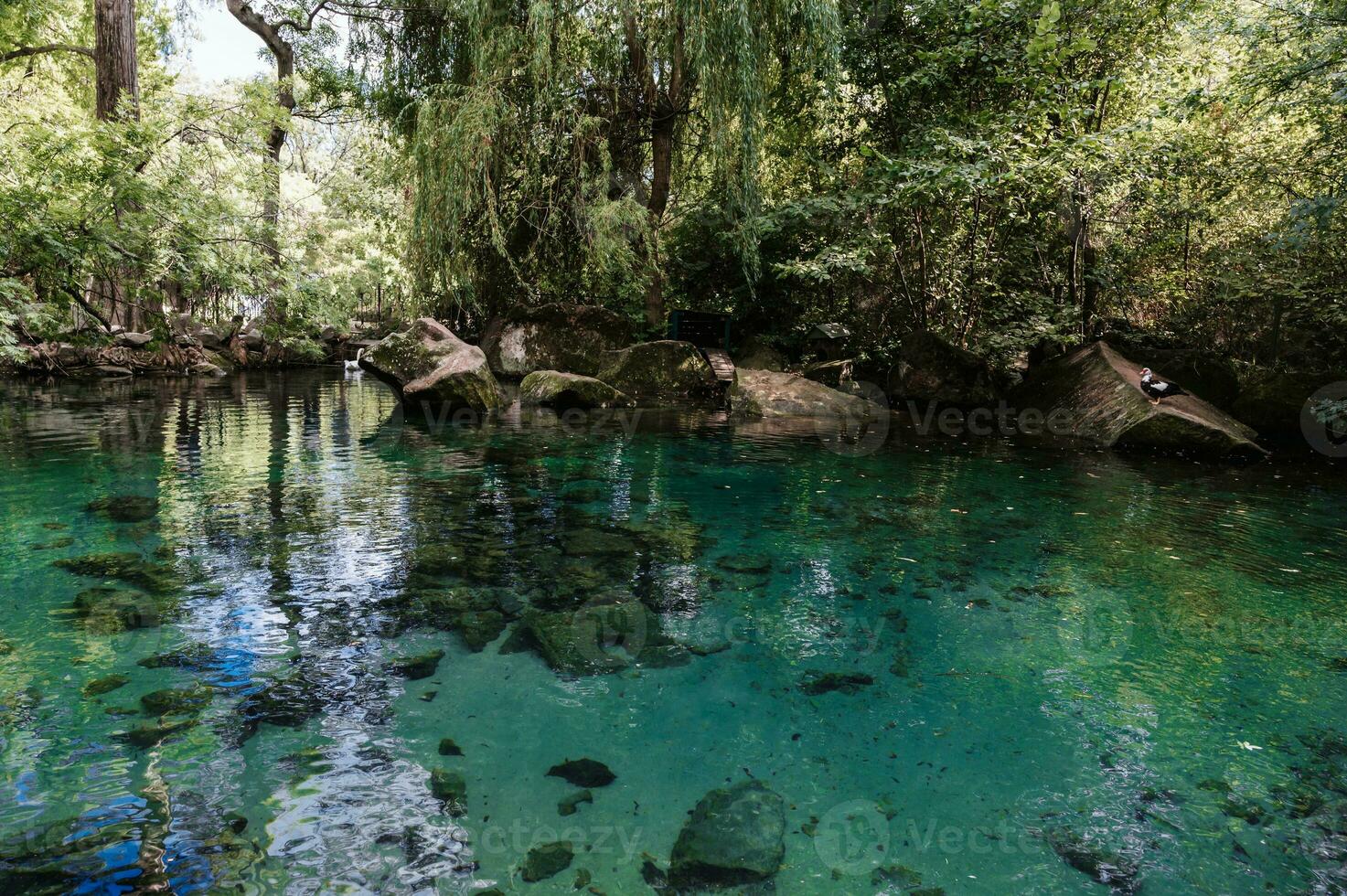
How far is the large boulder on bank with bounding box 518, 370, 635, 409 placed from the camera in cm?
1279

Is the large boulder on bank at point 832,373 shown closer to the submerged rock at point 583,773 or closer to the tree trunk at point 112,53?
the tree trunk at point 112,53

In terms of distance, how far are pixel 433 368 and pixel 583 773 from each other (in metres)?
10.4

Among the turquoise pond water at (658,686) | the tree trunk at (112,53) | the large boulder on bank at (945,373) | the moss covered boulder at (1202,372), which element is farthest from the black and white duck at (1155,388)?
the tree trunk at (112,53)

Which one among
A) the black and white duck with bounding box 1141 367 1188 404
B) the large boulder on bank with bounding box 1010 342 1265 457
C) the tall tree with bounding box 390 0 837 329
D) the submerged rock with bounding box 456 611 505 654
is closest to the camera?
the submerged rock with bounding box 456 611 505 654

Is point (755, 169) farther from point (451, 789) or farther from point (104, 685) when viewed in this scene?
point (451, 789)

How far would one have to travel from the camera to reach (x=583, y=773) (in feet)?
8.73

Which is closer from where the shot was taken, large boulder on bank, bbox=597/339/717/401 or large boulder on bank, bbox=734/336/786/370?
large boulder on bank, bbox=597/339/717/401

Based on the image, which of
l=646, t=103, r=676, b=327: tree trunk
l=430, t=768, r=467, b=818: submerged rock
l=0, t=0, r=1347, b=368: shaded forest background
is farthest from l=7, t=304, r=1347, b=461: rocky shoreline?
l=430, t=768, r=467, b=818: submerged rock

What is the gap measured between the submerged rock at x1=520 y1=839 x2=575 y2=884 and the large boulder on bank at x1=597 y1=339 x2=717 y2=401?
12338 mm

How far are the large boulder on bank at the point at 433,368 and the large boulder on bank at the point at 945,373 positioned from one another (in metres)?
7.59

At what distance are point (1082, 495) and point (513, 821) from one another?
6.57 m

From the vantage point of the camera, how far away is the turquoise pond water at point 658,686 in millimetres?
2256

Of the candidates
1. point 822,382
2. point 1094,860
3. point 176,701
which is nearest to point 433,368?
point 822,382

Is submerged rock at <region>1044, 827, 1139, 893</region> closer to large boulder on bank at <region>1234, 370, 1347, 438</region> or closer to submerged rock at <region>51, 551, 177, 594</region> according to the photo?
submerged rock at <region>51, 551, 177, 594</region>
